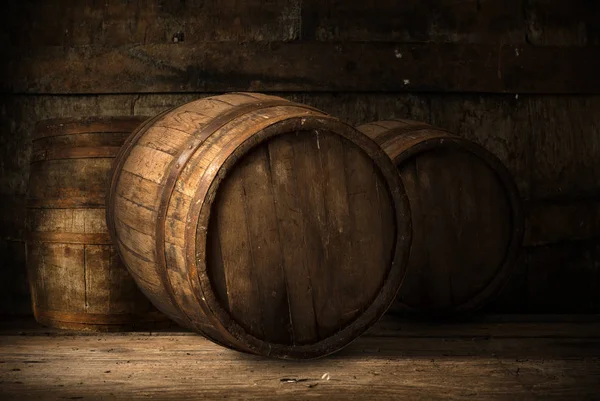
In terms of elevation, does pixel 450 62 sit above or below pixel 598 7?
below

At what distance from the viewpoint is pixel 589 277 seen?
360 cm

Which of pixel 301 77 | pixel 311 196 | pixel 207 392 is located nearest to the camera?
pixel 207 392

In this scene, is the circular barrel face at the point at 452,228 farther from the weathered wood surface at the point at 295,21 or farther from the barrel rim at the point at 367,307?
the weathered wood surface at the point at 295,21

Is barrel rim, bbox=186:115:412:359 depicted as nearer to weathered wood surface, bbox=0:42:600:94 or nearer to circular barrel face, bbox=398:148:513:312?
circular barrel face, bbox=398:148:513:312

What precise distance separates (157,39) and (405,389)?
2.11 metres

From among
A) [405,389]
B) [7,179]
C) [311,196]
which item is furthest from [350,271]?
[7,179]

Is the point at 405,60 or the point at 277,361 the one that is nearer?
the point at 277,361

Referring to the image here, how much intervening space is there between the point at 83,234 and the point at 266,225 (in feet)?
3.21

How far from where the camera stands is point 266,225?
2.33m

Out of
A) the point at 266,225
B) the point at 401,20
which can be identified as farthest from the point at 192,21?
the point at 266,225

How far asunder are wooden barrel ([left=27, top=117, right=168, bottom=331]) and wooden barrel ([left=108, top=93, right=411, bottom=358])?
15.6 inches

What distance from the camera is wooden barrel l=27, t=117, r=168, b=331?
2906 mm

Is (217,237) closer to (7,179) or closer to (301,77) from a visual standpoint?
(301,77)

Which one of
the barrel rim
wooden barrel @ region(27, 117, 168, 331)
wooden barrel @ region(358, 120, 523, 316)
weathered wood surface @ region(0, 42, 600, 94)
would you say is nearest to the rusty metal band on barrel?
the barrel rim
